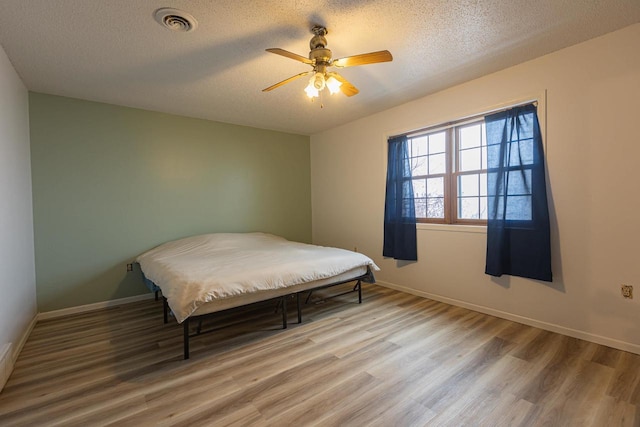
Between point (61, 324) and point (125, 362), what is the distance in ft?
4.65

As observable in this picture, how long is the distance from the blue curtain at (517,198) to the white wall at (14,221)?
4.06m

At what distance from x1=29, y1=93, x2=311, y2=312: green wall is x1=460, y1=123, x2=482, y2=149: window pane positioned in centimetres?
293

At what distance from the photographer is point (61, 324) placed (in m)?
2.97

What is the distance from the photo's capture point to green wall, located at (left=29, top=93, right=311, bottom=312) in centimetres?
318

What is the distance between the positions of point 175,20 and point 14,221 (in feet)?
7.19

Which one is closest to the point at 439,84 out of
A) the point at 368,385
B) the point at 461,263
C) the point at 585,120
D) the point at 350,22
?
the point at 585,120

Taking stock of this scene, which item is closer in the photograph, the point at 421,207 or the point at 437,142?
the point at 437,142

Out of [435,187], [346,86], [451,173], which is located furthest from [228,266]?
[451,173]

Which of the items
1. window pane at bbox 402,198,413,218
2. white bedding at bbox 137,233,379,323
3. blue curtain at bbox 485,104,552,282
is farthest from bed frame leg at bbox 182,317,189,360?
blue curtain at bbox 485,104,552,282

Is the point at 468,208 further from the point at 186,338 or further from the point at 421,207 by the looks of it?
the point at 186,338

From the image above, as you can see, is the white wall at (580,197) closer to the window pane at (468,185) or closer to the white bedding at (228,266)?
the window pane at (468,185)

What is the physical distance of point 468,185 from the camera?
323 centimetres

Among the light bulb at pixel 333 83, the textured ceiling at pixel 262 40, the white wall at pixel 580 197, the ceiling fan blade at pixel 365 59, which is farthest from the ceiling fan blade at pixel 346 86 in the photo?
the white wall at pixel 580 197

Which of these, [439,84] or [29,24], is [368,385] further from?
[29,24]
